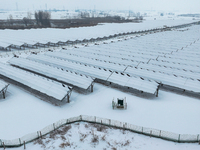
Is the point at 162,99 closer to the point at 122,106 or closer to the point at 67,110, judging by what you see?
the point at 122,106

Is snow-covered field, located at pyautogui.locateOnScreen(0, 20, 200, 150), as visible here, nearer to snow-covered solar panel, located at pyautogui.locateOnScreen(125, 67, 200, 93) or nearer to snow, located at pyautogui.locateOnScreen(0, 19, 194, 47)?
snow-covered solar panel, located at pyautogui.locateOnScreen(125, 67, 200, 93)

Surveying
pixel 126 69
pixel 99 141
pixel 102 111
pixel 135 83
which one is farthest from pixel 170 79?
pixel 99 141

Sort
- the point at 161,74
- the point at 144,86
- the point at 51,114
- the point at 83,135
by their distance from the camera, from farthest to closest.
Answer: the point at 161,74, the point at 144,86, the point at 51,114, the point at 83,135

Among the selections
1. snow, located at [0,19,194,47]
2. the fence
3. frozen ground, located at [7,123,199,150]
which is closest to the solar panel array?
the fence

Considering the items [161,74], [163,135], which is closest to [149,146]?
[163,135]

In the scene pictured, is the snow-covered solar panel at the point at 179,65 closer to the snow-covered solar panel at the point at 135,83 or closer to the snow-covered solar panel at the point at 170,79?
the snow-covered solar panel at the point at 170,79

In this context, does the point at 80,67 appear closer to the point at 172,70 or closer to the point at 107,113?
the point at 107,113

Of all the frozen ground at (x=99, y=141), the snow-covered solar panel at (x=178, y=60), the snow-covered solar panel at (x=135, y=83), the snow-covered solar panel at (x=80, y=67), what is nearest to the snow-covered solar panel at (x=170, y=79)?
the snow-covered solar panel at (x=135, y=83)
